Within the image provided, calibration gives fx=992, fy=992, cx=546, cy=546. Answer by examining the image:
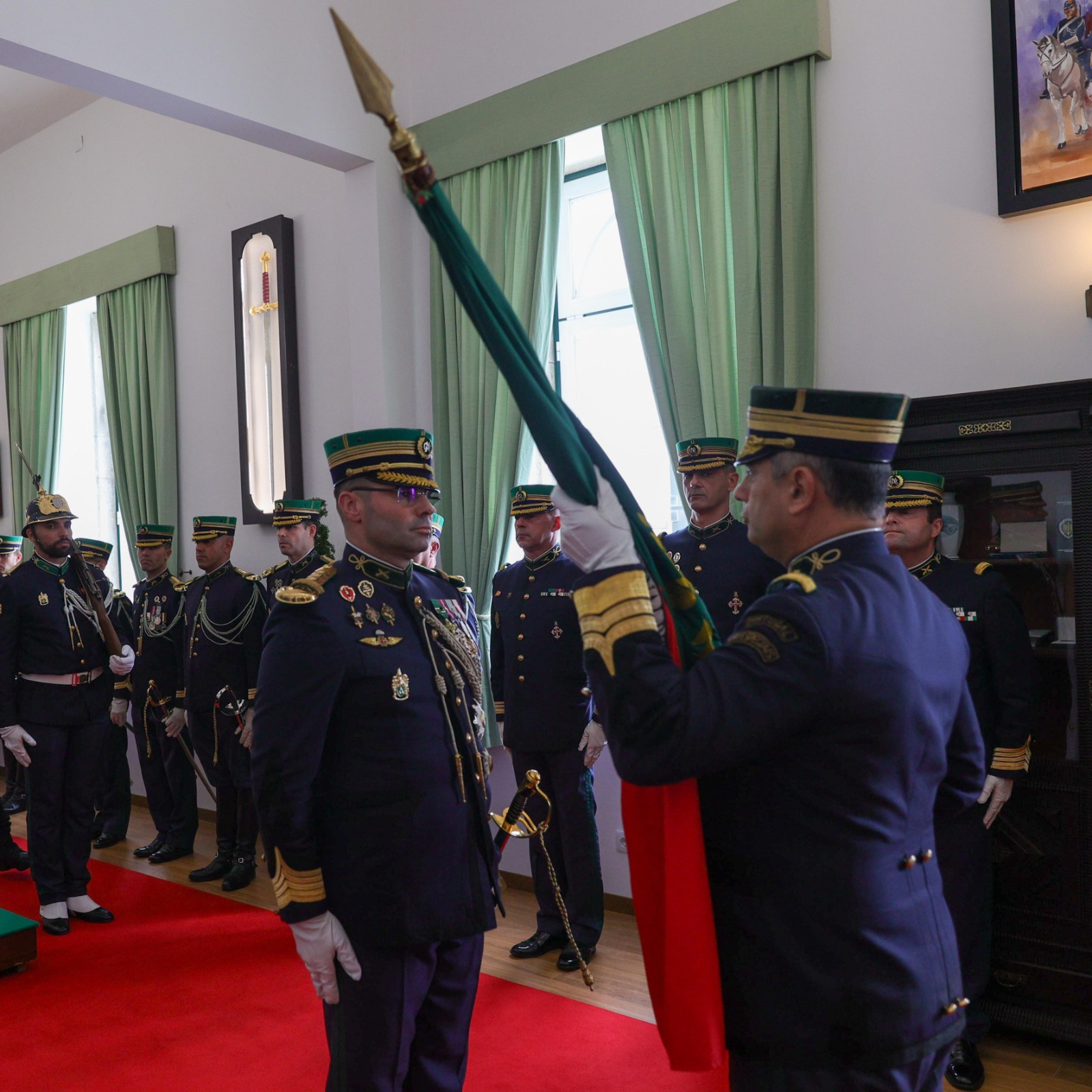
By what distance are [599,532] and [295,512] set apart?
12.5 ft

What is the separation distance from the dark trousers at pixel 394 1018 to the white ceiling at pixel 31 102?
253 inches

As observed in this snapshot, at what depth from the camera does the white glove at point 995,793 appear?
9.27ft

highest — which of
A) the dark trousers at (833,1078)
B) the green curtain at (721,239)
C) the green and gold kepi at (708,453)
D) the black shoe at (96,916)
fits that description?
the green curtain at (721,239)

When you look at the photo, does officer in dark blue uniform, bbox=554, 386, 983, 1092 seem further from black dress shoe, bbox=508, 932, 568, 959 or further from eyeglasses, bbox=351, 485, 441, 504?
black dress shoe, bbox=508, 932, 568, 959

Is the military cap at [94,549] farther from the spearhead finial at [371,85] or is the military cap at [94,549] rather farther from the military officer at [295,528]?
the spearhead finial at [371,85]

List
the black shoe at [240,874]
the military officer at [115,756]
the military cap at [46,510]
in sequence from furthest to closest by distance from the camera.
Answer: the military officer at [115,756] < the black shoe at [240,874] < the military cap at [46,510]

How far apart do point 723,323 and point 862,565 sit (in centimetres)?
262

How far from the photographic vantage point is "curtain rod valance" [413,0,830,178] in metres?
3.56

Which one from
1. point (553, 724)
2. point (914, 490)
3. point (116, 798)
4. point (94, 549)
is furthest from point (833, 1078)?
point (116, 798)

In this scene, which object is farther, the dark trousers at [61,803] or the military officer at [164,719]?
the military officer at [164,719]

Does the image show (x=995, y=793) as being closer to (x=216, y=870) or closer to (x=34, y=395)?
(x=216, y=870)

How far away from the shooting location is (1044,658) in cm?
300

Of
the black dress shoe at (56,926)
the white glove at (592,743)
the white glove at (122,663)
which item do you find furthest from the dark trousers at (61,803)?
the white glove at (592,743)

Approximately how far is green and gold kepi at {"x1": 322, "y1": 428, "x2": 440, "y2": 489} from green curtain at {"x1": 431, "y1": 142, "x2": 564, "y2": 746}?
7.91 ft
